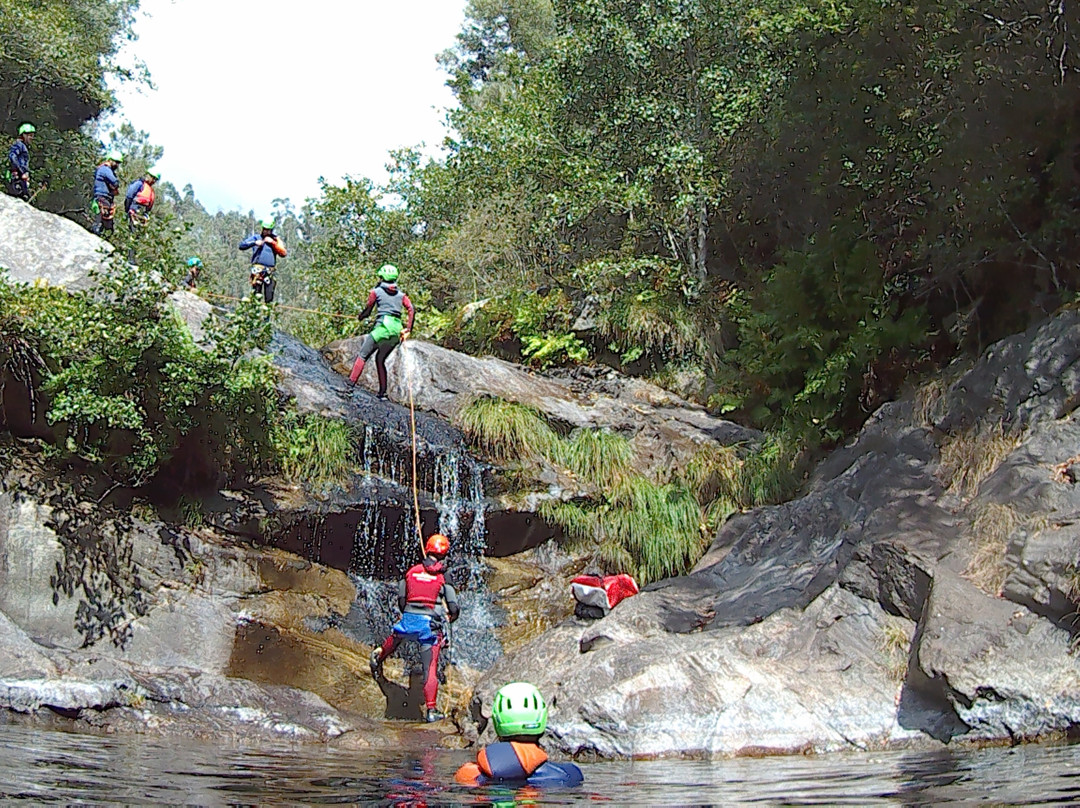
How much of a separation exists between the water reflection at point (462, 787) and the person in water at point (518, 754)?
9 cm

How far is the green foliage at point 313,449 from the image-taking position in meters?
11.9

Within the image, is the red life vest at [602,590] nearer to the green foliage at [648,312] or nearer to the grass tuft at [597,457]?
the grass tuft at [597,457]

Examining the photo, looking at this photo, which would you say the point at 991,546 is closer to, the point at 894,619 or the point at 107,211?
the point at 894,619

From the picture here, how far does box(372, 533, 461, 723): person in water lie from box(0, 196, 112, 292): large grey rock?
6310 mm

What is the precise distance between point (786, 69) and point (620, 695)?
9.99 metres

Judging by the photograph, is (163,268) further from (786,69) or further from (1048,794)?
(1048,794)

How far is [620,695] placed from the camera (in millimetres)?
7277

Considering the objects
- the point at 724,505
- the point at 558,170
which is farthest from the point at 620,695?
the point at 558,170

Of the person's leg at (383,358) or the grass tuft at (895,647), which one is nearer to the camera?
the grass tuft at (895,647)

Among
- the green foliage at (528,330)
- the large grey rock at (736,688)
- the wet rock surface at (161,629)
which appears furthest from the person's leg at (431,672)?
the green foliage at (528,330)

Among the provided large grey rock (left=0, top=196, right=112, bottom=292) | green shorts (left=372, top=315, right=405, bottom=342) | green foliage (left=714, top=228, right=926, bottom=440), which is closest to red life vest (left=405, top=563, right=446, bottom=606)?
green shorts (left=372, top=315, right=405, bottom=342)

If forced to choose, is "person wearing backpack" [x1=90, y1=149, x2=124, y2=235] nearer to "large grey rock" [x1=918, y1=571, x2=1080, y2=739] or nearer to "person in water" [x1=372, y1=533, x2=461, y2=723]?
"person in water" [x1=372, y1=533, x2=461, y2=723]

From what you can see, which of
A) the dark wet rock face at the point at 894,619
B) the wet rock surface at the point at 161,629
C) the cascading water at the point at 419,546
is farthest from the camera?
the cascading water at the point at 419,546

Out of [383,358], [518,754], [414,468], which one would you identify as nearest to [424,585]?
[414,468]
